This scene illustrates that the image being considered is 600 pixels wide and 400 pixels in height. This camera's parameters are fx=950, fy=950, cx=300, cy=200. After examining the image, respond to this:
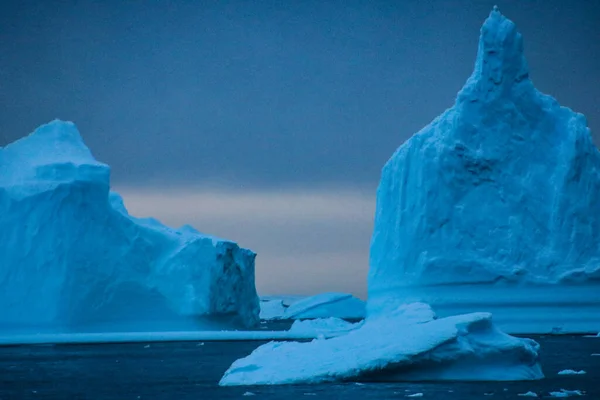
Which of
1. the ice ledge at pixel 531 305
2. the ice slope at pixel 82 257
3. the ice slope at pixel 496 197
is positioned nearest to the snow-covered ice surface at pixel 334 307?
the ice slope at pixel 82 257

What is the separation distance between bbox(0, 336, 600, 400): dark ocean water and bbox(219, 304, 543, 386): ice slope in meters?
0.21

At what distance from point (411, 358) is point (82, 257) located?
Result: 54.3ft

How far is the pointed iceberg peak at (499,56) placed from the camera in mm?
25359

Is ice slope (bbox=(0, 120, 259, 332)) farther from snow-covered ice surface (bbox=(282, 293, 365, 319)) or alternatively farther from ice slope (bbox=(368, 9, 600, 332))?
snow-covered ice surface (bbox=(282, 293, 365, 319))

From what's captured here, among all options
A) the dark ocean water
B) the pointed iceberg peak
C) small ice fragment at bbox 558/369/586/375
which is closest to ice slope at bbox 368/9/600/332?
the pointed iceberg peak

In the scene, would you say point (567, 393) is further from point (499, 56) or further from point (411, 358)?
point (499, 56)

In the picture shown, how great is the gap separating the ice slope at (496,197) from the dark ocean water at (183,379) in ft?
14.5

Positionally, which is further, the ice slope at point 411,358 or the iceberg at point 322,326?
the iceberg at point 322,326

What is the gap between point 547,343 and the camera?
63.5ft

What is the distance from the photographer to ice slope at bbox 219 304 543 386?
34.0 ft

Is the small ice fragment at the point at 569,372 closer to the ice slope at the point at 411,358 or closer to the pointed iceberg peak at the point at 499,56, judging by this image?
the ice slope at the point at 411,358

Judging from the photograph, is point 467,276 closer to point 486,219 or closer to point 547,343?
point 486,219

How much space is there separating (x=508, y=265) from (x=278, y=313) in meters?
31.6

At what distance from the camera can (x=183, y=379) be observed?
12219mm
